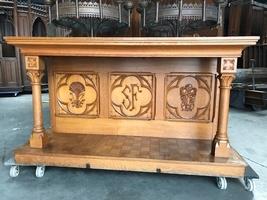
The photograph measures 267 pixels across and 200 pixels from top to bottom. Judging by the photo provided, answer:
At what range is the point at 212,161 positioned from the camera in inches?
56.3

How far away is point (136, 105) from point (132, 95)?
94 millimetres

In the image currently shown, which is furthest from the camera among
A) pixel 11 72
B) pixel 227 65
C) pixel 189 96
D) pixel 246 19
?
pixel 11 72

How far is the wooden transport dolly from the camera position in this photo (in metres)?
1.41

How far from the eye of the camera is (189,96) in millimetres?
1842

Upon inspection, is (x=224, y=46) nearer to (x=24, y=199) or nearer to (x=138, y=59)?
(x=138, y=59)

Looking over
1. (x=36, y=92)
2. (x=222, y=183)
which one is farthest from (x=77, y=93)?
(x=222, y=183)

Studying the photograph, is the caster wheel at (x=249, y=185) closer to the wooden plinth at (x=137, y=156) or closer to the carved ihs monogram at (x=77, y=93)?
the wooden plinth at (x=137, y=156)

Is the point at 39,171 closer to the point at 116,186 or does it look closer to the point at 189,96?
the point at 116,186

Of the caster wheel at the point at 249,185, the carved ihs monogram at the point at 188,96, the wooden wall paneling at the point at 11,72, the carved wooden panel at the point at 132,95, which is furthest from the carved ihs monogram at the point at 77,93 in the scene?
the wooden wall paneling at the point at 11,72

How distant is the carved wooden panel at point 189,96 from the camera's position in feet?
5.93

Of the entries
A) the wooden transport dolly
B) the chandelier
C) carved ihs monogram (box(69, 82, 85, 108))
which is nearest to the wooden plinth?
the wooden transport dolly

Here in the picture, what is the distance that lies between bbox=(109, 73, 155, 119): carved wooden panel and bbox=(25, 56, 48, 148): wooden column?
1.88 ft

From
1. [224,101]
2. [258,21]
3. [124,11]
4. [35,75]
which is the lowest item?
[224,101]

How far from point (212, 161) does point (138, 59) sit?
3.17 ft
